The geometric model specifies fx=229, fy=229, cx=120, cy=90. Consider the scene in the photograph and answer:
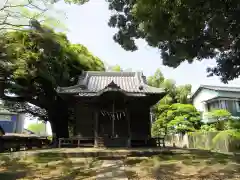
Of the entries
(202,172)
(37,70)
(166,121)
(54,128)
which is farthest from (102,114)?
(166,121)

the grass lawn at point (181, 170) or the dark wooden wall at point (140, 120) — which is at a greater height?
the dark wooden wall at point (140, 120)

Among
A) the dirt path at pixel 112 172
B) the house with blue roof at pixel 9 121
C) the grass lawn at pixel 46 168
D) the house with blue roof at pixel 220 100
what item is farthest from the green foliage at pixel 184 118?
the house with blue roof at pixel 9 121

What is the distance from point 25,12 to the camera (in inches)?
467

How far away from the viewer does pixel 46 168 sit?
855cm

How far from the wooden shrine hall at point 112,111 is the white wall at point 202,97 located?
594 inches

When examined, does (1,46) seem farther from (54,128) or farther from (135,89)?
(54,128)

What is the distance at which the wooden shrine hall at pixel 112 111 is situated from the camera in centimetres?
1447

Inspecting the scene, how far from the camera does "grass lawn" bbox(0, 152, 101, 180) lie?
24.1 ft

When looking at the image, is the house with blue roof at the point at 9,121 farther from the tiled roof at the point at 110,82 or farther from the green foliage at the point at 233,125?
the green foliage at the point at 233,125

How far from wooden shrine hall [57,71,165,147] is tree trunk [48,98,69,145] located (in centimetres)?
492

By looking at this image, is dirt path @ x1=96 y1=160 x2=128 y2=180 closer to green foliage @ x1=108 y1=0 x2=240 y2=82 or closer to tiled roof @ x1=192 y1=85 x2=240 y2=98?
green foliage @ x1=108 y1=0 x2=240 y2=82

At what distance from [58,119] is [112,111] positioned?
28.7 ft

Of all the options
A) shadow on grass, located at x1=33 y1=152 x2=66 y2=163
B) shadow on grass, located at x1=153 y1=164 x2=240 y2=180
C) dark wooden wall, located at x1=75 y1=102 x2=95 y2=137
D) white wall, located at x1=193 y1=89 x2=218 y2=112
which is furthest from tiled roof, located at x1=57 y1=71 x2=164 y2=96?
white wall, located at x1=193 y1=89 x2=218 y2=112

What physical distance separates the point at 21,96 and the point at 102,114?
8.33 meters
